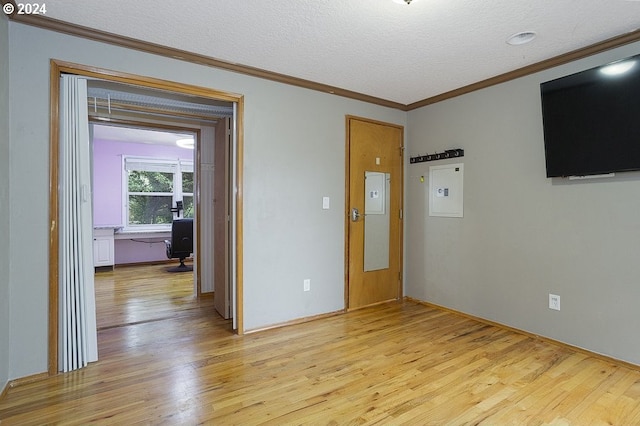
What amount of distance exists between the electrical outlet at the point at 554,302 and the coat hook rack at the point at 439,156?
1.65 metres

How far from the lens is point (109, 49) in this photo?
2568 mm

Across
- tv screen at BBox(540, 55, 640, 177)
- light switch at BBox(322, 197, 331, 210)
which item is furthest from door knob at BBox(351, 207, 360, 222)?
tv screen at BBox(540, 55, 640, 177)

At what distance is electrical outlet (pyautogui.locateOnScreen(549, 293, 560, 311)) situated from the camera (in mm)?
2933

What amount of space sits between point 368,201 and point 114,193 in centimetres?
574

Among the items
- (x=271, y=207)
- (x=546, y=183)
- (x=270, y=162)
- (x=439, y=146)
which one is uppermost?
(x=439, y=146)

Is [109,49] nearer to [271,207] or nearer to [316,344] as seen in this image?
[271,207]

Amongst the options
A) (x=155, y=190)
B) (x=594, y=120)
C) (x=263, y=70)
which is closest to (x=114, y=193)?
(x=155, y=190)

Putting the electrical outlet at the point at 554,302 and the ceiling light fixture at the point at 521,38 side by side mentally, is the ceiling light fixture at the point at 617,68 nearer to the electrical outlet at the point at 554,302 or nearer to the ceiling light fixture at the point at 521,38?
the ceiling light fixture at the point at 521,38

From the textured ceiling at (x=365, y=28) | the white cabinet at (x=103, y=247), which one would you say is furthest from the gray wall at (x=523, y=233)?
the white cabinet at (x=103, y=247)

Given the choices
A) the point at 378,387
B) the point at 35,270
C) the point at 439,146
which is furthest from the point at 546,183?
the point at 35,270

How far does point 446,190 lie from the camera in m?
3.89

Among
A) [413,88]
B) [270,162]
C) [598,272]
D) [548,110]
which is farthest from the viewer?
[413,88]

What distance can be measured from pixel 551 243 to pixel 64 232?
13.0 feet

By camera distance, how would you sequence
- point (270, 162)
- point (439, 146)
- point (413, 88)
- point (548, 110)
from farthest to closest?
point (439, 146), point (413, 88), point (270, 162), point (548, 110)
